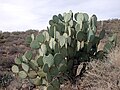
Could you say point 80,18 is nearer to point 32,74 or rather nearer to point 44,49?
point 44,49

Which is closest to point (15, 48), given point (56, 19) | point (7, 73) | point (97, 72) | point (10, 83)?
point (7, 73)

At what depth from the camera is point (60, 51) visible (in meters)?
10.7

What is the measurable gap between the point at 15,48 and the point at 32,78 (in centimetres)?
1479

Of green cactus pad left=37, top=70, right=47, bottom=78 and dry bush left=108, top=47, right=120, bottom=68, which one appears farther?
green cactus pad left=37, top=70, right=47, bottom=78

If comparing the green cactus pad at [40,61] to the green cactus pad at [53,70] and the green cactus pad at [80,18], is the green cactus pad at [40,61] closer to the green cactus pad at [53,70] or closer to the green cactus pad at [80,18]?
the green cactus pad at [53,70]

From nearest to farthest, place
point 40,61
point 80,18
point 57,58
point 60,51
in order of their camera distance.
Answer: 1. point 57,58
2. point 40,61
3. point 60,51
4. point 80,18

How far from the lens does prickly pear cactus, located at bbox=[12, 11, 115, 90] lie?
34.2ft

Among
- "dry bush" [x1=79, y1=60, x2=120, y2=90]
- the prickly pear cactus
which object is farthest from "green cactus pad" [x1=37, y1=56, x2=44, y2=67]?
"dry bush" [x1=79, y1=60, x2=120, y2=90]

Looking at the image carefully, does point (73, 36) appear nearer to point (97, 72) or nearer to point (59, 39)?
point (59, 39)

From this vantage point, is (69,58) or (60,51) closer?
(60,51)

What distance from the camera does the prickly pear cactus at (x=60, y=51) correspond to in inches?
410

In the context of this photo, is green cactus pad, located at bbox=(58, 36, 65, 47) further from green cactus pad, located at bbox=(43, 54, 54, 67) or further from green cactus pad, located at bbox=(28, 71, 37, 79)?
green cactus pad, located at bbox=(28, 71, 37, 79)

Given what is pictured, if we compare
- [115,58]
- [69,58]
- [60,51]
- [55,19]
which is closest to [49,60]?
[60,51]

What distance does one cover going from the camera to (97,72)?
9.95 meters
